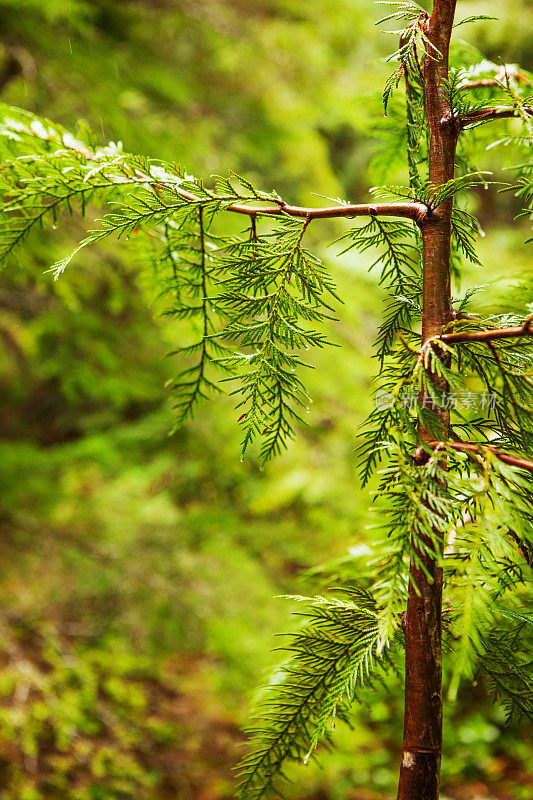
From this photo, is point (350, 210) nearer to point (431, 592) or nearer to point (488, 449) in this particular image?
point (488, 449)

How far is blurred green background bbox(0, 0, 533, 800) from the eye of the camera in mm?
3051

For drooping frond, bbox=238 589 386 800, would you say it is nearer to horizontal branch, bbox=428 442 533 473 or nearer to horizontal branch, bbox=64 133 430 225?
horizontal branch, bbox=428 442 533 473

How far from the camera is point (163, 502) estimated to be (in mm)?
4742

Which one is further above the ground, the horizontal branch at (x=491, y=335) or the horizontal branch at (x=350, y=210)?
the horizontal branch at (x=350, y=210)

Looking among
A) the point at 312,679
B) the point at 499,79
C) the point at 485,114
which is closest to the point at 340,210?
the point at 485,114

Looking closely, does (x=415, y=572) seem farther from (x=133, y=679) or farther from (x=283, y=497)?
(x=133, y=679)

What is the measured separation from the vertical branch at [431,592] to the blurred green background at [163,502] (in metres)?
2.19

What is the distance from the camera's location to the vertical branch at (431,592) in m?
0.66

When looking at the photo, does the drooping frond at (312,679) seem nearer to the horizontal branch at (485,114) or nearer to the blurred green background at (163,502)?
the horizontal branch at (485,114)

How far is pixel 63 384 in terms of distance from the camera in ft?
11.3

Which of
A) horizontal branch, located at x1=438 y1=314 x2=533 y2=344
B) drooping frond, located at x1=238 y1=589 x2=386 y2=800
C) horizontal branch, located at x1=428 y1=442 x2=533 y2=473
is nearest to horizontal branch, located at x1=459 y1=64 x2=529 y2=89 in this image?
horizontal branch, located at x1=438 y1=314 x2=533 y2=344

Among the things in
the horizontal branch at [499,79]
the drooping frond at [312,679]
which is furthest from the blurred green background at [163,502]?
the horizontal branch at [499,79]

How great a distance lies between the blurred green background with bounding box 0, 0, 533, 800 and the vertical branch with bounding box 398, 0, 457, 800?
219 centimetres

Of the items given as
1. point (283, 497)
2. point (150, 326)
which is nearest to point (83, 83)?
point (150, 326)
